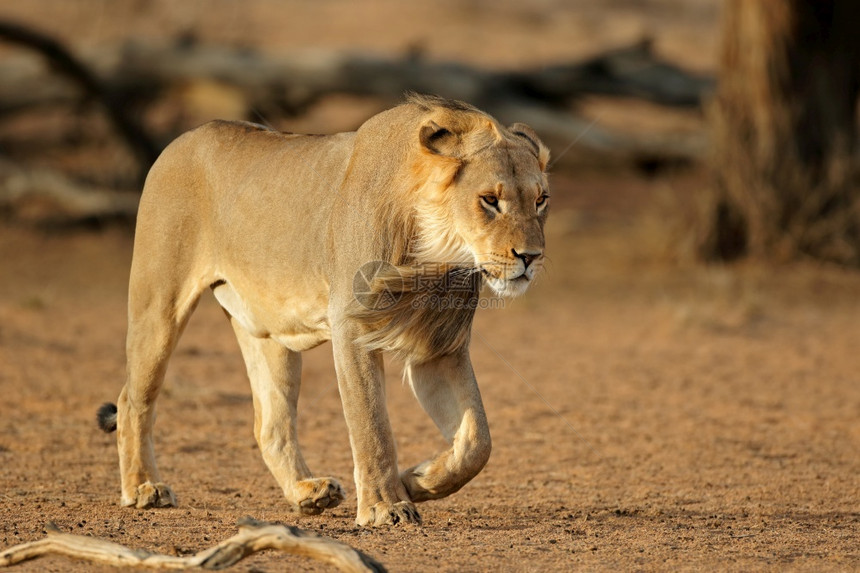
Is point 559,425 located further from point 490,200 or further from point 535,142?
point 490,200

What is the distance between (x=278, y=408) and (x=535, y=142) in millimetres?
1859

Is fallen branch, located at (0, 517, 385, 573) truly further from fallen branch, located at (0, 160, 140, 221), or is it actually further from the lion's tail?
fallen branch, located at (0, 160, 140, 221)

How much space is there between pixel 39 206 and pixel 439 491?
12.7 m

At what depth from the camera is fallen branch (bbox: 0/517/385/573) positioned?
4.19 m

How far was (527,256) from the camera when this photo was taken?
4914 millimetres

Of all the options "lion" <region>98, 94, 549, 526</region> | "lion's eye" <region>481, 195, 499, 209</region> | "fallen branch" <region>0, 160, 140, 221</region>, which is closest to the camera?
"lion's eye" <region>481, 195, 499, 209</region>

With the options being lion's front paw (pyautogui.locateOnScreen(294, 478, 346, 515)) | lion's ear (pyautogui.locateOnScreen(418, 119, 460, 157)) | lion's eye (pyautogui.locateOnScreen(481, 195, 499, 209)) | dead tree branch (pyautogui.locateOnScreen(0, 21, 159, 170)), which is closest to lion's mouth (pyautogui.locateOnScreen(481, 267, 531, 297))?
lion's eye (pyautogui.locateOnScreen(481, 195, 499, 209))

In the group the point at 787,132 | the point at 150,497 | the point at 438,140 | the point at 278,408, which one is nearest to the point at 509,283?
the point at 438,140

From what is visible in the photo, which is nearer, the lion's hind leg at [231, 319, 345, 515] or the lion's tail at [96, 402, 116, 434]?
the lion's hind leg at [231, 319, 345, 515]

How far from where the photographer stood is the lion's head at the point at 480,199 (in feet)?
16.2

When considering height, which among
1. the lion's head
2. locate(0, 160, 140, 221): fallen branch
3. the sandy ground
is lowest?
the sandy ground

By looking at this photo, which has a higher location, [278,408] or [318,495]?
[278,408]

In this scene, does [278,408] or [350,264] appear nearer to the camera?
[350,264]

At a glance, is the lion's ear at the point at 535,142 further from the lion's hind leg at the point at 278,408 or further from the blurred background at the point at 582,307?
the lion's hind leg at the point at 278,408
